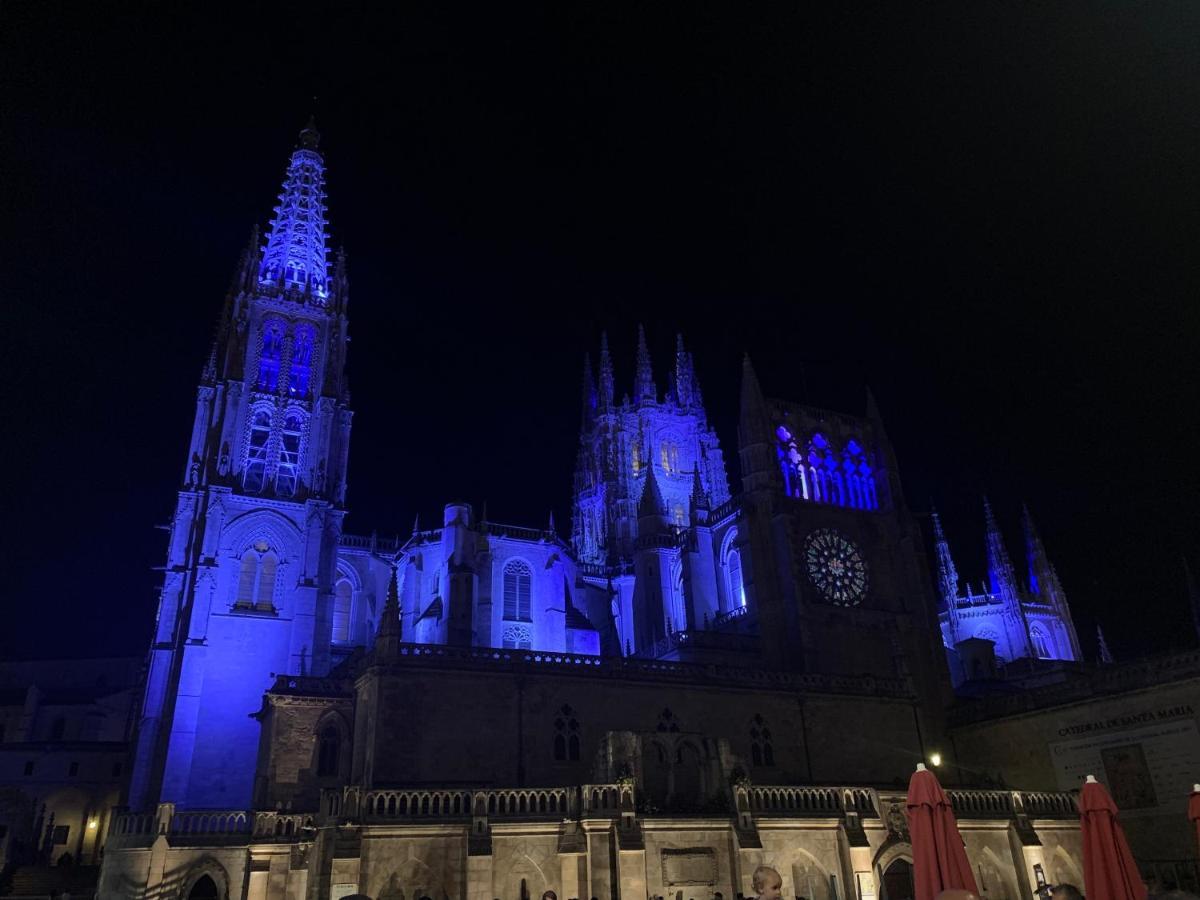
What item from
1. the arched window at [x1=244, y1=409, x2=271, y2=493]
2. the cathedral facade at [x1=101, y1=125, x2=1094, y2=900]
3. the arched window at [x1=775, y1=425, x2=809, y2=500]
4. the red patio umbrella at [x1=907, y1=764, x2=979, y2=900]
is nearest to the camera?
the red patio umbrella at [x1=907, y1=764, x2=979, y2=900]

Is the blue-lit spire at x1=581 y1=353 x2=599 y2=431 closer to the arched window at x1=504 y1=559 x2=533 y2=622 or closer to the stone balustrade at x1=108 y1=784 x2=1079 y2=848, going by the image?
the arched window at x1=504 y1=559 x2=533 y2=622

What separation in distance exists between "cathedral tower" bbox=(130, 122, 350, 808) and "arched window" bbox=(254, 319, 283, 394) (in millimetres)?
71

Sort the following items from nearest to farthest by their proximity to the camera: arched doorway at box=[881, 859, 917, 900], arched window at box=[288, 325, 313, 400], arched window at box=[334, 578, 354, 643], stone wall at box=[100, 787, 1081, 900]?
stone wall at box=[100, 787, 1081, 900]
arched doorway at box=[881, 859, 917, 900]
arched window at box=[288, 325, 313, 400]
arched window at box=[334, 578, 354, 643]

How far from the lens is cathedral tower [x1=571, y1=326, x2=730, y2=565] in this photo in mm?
60844

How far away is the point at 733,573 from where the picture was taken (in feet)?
151

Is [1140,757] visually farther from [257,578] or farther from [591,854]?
[257,578]

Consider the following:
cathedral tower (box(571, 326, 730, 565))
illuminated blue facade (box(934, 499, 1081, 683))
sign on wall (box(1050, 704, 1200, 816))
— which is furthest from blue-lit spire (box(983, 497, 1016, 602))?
sign on wall (box(1050, 704, 1200, 816))

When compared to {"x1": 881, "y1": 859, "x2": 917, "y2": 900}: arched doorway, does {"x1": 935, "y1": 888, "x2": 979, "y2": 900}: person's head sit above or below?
above

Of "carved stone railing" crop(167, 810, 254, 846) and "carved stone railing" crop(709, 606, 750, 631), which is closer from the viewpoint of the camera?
"carved stone railing" crop(167, 810, 254, 846)

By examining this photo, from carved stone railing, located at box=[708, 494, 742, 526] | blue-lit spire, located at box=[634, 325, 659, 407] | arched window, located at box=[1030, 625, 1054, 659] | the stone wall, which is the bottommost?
the stone wall

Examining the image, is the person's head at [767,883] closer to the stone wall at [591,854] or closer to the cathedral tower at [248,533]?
the stone wall at [591,854]

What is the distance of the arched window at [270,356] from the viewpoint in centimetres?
4800

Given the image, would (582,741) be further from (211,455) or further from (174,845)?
(211,455)

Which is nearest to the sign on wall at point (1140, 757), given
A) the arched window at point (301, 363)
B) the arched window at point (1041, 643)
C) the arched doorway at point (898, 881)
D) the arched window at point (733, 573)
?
the arched doorway at point (898, 881)
